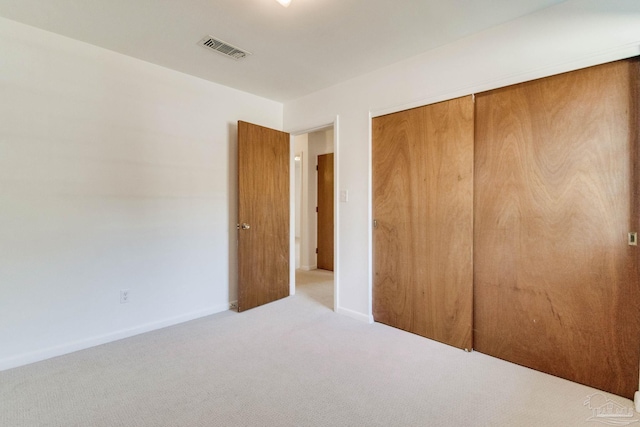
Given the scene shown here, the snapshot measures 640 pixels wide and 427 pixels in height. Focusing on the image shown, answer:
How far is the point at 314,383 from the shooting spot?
1851 mm

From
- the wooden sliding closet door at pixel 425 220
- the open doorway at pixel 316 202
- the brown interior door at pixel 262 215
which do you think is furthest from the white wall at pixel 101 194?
the open doorway at pixel 316 202

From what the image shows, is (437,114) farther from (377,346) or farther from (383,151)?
(377,346)

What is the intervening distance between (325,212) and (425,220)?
2818 millimetres

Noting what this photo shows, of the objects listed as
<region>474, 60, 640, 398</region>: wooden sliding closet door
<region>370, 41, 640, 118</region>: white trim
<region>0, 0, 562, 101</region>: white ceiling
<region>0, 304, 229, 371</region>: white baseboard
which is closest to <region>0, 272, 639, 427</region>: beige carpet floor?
<region>0, 304, 229, 371</region>: white baseboard

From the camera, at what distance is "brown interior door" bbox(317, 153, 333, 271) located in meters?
5.09

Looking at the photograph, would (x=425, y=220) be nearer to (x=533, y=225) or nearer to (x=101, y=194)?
(x=533, y=225)

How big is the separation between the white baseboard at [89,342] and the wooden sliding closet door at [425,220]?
1941 mm

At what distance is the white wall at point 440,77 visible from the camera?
1.71 m

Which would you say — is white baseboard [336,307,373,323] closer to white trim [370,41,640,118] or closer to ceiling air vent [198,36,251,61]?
white trim [370,41,640,118]

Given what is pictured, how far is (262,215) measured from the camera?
333cm

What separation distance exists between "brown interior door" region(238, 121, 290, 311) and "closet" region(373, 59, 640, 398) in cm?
145

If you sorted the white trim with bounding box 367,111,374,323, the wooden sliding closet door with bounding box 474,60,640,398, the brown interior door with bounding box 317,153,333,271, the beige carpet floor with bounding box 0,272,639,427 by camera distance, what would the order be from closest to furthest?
the beige carpet floor with bounding box 0,272,639,427 < the wooden sliding closet door with bounding box 474,60,640,398 < the white trim with bounding box 367,111,374,323 < the brown interior door with bounding box 317,153,333,271

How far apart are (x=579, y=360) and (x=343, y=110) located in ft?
9.04

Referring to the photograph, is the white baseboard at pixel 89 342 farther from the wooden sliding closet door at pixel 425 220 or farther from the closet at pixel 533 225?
the closet at pixel 533 225
